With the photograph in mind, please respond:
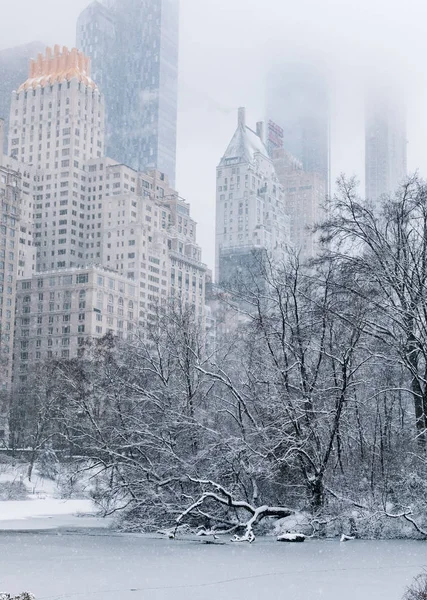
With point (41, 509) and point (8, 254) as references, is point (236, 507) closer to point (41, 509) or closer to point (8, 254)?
point (41, 509)

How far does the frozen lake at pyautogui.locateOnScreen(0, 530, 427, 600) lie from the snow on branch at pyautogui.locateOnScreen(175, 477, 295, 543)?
2.09 feet

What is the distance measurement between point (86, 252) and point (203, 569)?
169 meters

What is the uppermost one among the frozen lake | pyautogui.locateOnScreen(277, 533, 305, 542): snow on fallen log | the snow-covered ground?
the frozen lake

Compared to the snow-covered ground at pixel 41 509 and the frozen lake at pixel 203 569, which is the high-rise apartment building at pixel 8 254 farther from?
the frozen lake at pixel 203 569

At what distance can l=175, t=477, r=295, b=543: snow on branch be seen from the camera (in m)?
28.7

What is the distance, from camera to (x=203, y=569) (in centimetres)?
2136

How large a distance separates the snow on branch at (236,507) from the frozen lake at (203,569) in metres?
0.64

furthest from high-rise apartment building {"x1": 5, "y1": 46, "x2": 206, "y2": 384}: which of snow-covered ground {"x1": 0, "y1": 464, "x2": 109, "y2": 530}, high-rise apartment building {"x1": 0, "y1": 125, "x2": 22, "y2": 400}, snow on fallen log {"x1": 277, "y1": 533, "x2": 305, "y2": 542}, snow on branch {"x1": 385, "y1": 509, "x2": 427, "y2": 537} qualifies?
snow on branch {"x1": 385, "y1": 509, "x2": 427, "y2": 537}

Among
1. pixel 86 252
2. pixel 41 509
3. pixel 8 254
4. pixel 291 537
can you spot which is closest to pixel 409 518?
pixel 291 537

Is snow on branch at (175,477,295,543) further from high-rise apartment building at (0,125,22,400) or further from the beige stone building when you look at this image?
high-rise apartment building at (0,125,22,400)

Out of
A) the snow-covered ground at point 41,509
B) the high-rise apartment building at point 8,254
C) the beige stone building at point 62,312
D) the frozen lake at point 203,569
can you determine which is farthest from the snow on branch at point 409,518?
the high-rise apartment building at point 8,254

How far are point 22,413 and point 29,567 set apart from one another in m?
73.3

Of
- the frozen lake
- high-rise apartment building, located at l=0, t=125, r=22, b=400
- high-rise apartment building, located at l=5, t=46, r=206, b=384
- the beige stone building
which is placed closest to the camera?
the frozen lake

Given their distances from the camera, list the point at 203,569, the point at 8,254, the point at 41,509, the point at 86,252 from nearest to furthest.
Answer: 1. the point at 203,569
2. the point at 41,509
3. the point at 8,254
4. the point at 86,252
